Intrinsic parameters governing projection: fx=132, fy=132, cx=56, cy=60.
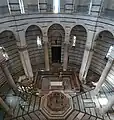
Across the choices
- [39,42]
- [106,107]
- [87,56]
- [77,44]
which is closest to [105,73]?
[106,107]

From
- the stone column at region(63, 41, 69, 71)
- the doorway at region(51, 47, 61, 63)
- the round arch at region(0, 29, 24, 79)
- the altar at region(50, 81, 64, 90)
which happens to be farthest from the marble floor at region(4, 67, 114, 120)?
the doorway at region(51, 47, 61, 63)

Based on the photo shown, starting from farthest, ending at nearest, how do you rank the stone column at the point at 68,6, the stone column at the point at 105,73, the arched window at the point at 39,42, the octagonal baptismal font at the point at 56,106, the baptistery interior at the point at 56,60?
the arched window at the point at 39,42 → the stone column at the point at 68,6 → the baptistery interior at the point at 56,60 → the stone column at the point at 105,73 → the octagonal baptismal font at the point at 56,106

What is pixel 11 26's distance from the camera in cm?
1419

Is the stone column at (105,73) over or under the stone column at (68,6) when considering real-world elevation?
under

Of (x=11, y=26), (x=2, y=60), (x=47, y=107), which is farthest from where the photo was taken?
(x=11, y=26)

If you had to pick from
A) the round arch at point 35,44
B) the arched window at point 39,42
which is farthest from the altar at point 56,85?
the arched window at point 39,42

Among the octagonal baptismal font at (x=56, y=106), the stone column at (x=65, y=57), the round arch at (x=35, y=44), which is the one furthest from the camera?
the round arch at (x=35, y=44)

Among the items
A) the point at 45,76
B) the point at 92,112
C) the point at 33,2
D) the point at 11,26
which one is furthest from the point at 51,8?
the point at 92,112

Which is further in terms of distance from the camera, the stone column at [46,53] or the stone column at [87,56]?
the stone column at [46,53]

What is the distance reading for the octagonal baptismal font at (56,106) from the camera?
39.8 ft

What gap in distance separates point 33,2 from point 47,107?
1199 centimetres

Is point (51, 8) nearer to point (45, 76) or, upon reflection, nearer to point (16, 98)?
point (45, 76)

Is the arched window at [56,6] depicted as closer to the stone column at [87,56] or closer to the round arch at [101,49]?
the stone column at [87,56]

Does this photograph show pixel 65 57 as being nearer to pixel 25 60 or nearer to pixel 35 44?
pixel 35 44
